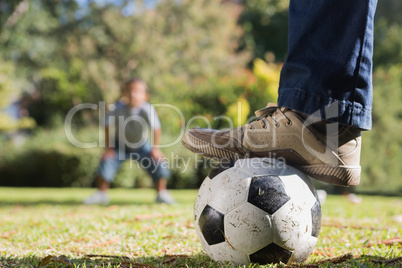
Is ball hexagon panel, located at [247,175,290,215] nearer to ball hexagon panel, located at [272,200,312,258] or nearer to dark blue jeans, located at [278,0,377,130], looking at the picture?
ball hexagon panel, located at [272,200,312,258]

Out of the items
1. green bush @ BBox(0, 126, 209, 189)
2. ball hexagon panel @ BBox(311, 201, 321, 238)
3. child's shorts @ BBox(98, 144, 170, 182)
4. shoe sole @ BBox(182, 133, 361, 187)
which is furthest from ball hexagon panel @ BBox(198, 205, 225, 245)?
green bush @ BBox(0, 126, 209, 189)

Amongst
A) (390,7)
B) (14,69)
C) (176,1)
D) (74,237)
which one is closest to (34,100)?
(14,69)

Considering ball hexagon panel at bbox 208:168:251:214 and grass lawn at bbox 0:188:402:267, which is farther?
grass lawn at bbox 0:188:402:267

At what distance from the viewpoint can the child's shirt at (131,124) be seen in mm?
6477

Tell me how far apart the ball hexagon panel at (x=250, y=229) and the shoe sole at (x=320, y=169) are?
Answer: 435mm

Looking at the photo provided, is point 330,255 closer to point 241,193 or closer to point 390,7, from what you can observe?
point 241,193

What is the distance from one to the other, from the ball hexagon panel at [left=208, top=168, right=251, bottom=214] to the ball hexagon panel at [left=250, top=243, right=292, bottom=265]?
10.7 inches

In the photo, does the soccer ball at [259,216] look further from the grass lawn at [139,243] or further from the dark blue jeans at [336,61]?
the dark blue jeans at [336,61]

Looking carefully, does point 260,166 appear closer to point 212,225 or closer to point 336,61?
point 212,225

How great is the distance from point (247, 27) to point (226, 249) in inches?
894

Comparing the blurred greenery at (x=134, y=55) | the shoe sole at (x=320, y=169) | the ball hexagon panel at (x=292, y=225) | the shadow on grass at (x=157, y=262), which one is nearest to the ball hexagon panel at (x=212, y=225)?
the shadow on grass at (x=157, y=262)

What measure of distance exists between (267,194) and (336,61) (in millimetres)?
779

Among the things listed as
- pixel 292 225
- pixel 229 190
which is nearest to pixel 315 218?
pixel 292 225

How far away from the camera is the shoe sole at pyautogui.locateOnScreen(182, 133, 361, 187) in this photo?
7.26ft
